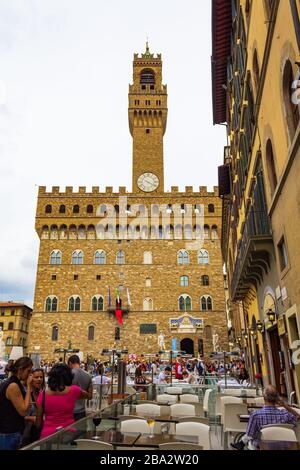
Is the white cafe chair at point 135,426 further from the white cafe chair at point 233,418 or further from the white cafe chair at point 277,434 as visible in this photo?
the white cafe chair at point 233,418

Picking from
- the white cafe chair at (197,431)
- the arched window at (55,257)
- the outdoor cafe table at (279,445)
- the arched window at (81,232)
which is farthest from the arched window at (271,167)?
the arched window at (55,257)

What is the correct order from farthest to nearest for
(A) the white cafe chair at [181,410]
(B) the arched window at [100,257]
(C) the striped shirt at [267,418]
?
(B) the arched window at [100,257] → (A) the white cafe chair at [181,410] → (C) the striped shirt at [267,418]

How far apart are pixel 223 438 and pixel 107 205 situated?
103 feet

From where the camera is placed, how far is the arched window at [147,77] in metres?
42.3

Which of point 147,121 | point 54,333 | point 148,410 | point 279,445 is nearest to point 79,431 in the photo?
point 279,445

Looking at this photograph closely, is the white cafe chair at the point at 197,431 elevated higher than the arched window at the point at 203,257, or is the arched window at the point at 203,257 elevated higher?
the arched window at the point at 203,257

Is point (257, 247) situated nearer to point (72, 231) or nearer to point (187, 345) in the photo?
point (187, 345)

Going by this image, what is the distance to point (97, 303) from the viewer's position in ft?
112

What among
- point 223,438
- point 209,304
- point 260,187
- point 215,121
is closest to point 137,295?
point 209,304

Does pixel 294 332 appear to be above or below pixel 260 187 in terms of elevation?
below

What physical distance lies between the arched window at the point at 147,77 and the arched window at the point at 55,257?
2187 cm

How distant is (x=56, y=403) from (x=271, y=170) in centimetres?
789

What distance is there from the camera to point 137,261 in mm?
35312

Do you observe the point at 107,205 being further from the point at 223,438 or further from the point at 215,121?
the point at 223,438
